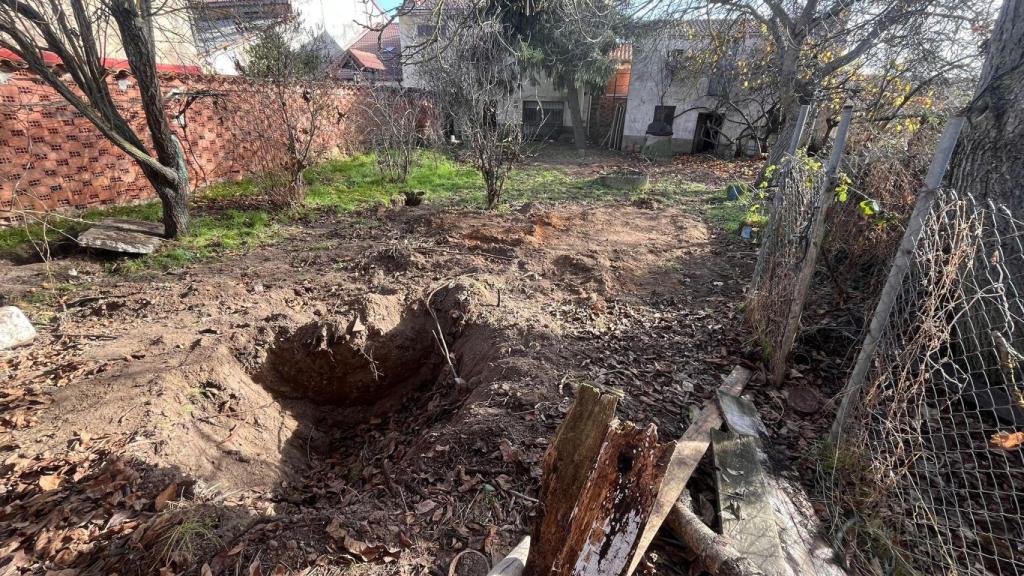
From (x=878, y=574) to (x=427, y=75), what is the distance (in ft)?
36.2

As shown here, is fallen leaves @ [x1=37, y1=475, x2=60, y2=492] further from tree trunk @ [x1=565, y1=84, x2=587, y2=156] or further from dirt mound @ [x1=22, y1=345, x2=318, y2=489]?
tree trunk @ [x1=565, y1=84, x2=587, y2=156]

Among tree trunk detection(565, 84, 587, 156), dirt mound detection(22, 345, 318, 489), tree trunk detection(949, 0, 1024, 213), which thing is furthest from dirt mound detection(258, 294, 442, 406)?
tree trunk detection(565, 84, 587, 156)

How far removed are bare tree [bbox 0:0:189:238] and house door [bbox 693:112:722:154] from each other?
51.0ft

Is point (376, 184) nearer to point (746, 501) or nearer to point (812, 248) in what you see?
point (812, 248)

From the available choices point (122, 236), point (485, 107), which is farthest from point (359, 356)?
point (485, 107)

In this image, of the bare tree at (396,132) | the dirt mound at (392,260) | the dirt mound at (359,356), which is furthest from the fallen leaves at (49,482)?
the bare tree at (396,132)

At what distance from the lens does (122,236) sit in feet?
18.7

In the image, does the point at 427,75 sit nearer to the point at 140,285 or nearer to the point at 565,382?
the point at 140,285

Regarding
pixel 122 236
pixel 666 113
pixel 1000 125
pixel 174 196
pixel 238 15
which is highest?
pixel 238 15

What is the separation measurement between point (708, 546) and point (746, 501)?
1.48 feet

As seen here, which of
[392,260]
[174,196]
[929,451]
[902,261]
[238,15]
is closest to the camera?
[902,261]

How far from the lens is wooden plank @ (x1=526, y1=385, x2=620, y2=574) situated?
1380 millimetres

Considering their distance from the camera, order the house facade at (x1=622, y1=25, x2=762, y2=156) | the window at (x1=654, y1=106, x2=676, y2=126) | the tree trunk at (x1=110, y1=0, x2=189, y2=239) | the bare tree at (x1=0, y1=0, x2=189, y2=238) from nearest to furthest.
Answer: the bare tree at (x1=0, y1=0, x2=189, y2=238)
the tree trunk at (x1=110, y1=0, x2=189, y2=239)
the house facade at (x1=622, y1=25, x2=762, y2=156)
the window at (x1=654, y1=106, x2=676, y2=126)

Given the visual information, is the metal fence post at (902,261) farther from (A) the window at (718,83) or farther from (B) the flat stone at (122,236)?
(A) the window at (718,83)
